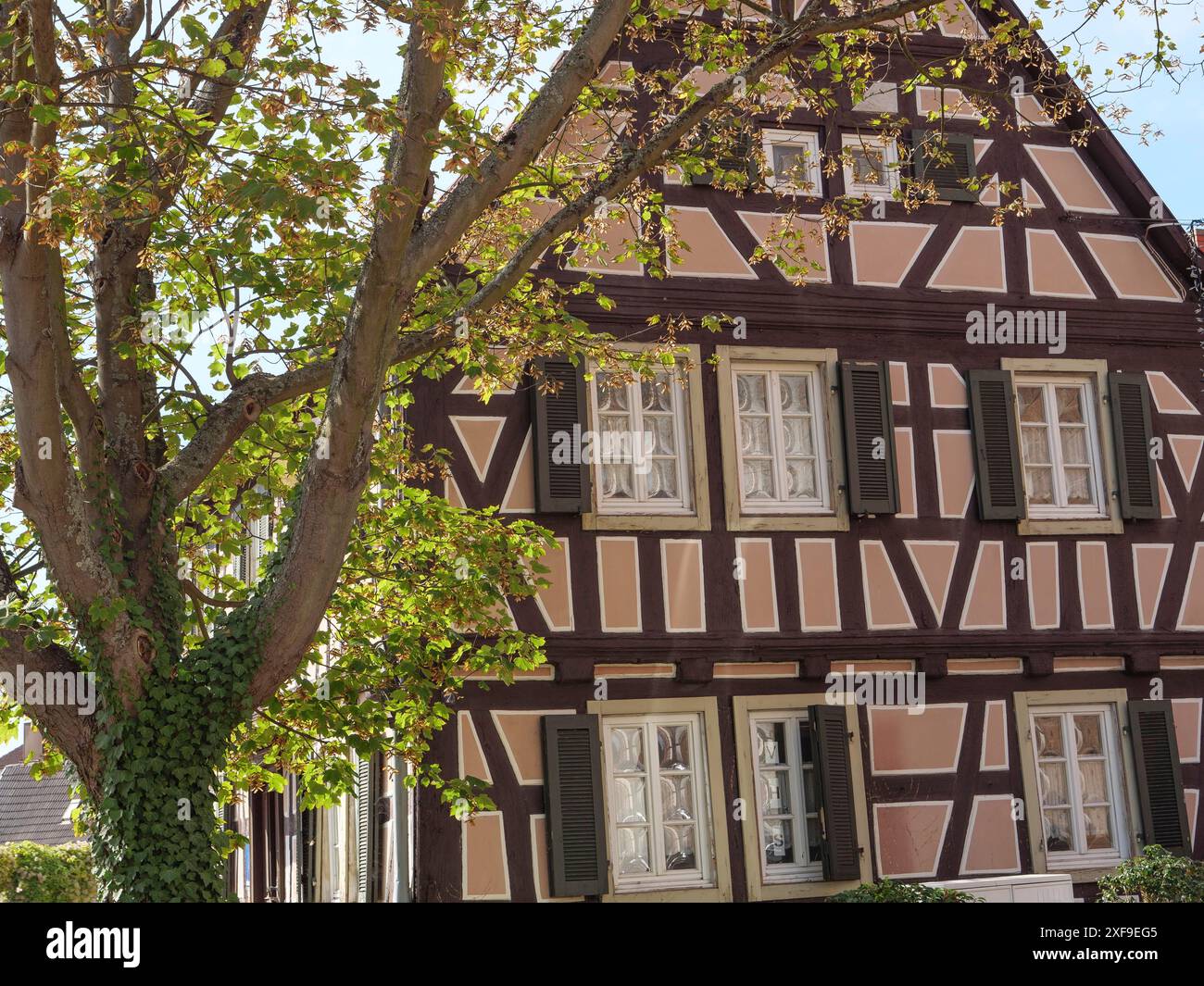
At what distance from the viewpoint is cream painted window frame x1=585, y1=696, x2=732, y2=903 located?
12758 mm

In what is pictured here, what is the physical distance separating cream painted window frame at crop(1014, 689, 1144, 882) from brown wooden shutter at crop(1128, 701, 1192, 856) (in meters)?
0.06

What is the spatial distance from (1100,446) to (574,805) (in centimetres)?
576

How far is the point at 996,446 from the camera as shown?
1427 cm

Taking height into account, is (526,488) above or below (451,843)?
above

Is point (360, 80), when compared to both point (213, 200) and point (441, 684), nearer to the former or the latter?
point (213, 200)

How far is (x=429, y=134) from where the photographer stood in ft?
24.5

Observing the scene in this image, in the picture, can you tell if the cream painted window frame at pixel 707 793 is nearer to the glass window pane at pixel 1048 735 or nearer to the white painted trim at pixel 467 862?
the white painted trim at pixel 467 862

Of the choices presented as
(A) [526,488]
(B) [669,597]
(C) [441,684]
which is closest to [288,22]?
(C) [441,684]

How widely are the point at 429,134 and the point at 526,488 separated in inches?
232

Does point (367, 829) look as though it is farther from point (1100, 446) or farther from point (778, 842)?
point (1100, 446)

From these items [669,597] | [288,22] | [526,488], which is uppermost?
[288,22]

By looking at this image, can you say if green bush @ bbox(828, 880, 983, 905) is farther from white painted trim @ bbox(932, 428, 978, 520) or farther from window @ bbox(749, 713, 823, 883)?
white painted trim @ bbox(932, 428, 978, 520)
